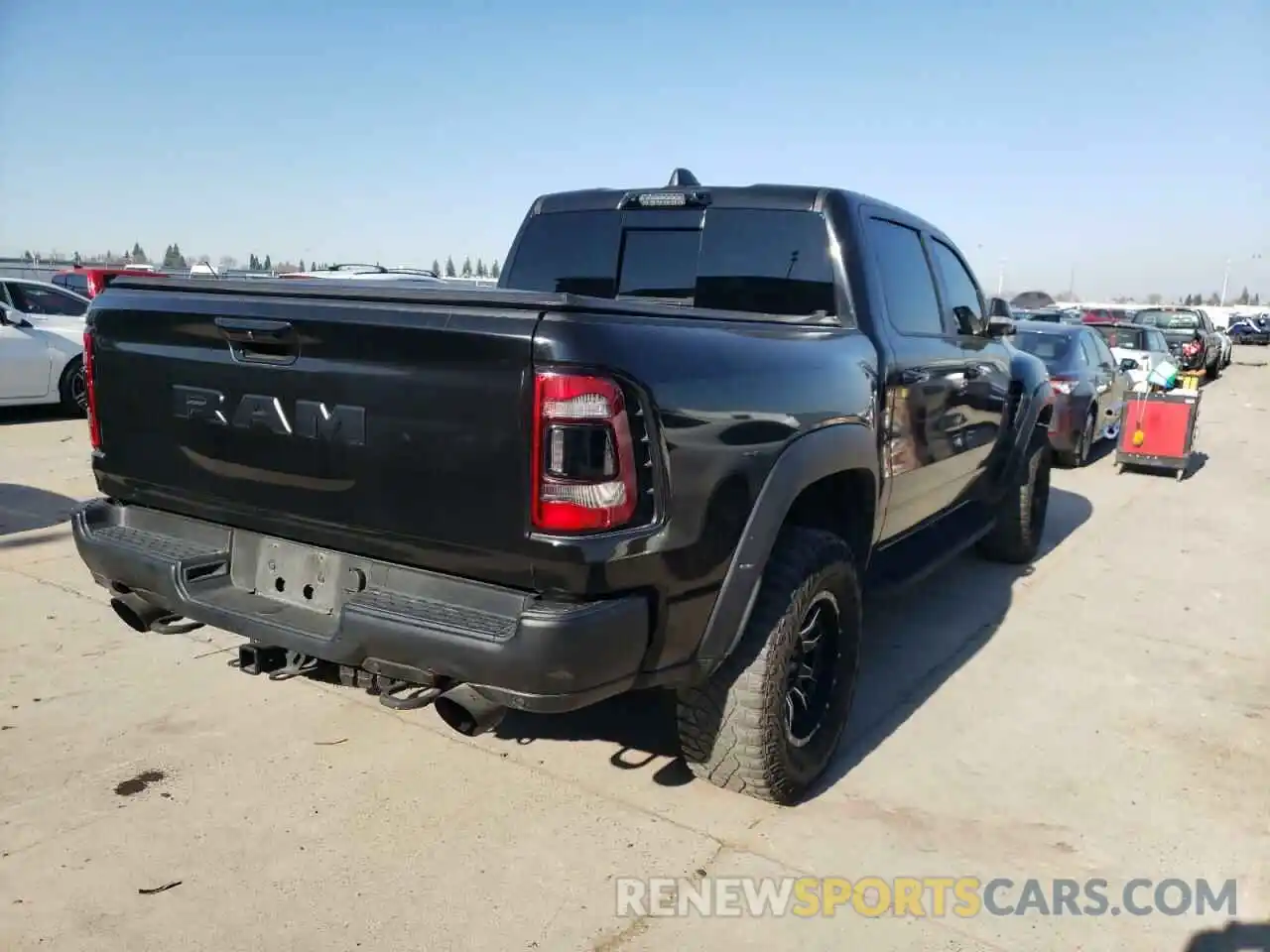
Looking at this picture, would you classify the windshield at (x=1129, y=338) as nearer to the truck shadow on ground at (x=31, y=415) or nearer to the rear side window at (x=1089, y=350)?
the rear side window at (x=1089, y=350)

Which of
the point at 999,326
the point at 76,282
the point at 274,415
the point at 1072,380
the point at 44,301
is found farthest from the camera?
the point at 76,282

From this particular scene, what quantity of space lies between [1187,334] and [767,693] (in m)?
23.7

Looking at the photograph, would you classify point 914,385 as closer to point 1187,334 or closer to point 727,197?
point 727,197

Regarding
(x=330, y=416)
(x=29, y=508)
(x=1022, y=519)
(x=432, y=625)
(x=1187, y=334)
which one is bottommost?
(x=29, y=508)

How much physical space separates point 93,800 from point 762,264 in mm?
3052

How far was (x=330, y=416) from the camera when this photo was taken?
2.49 metres

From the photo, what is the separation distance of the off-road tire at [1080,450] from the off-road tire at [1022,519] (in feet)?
14.6

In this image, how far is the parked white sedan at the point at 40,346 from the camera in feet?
33.1

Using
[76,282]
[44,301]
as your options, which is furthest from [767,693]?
[76,282]

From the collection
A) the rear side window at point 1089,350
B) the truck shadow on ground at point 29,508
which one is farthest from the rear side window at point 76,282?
the rear side window at point 1089,350

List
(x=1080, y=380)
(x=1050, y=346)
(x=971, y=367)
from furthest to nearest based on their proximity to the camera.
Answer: (x=1050, y=346) → (x=1080, y=380) → (x=971, y=367)

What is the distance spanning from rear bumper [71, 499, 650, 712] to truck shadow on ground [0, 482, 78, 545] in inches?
157

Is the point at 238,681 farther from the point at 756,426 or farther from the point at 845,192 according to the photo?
the point at 845,192

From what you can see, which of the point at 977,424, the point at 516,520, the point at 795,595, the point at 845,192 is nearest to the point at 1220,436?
the point at 977,424
